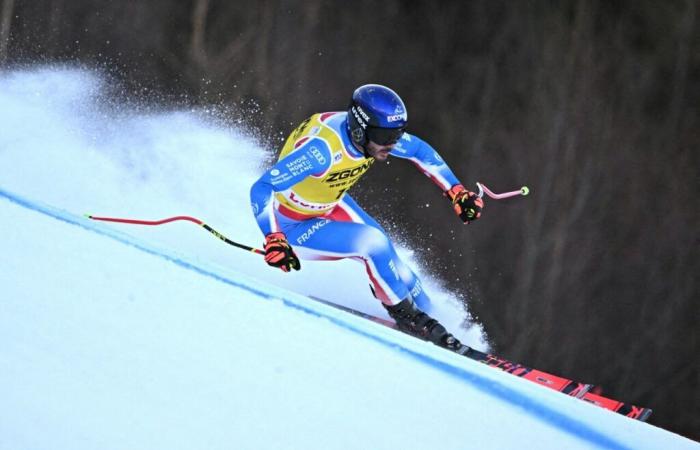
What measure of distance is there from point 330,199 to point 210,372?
54.2 inches

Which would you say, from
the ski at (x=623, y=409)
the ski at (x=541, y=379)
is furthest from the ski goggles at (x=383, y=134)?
the ski at (x=623, y=409)

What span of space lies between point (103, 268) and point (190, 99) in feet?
4.93

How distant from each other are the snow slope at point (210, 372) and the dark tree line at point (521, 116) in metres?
1.36

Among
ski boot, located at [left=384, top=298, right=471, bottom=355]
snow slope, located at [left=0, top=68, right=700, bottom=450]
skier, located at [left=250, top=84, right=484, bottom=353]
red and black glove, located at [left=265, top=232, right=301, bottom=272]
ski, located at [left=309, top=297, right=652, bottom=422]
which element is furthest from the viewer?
ski, located at [left=309, top=297, right=652, bottom=422]

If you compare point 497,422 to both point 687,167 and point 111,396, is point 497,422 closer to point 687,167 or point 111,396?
point 111,396

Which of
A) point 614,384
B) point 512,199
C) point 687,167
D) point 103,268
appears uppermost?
point 687,167

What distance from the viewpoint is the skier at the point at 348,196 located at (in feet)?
7.62

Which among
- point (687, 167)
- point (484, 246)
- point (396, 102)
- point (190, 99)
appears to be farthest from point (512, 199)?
point (190, 99)

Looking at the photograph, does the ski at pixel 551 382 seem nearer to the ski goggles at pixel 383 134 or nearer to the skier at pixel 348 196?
the skier at pixel 348 196

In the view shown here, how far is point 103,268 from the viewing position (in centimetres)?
142

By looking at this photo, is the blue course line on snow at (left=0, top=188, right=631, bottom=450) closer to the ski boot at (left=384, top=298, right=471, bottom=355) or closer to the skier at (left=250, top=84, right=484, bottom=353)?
the skier at (left=250, top=84, right=484, bottom=353)

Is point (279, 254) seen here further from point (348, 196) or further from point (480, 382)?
point (480, 382)

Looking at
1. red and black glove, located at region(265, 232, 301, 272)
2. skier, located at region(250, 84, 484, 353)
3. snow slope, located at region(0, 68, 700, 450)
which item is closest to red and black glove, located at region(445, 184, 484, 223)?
skier, located at region(250, 84, 484, 353)

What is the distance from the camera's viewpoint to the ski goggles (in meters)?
2.35
